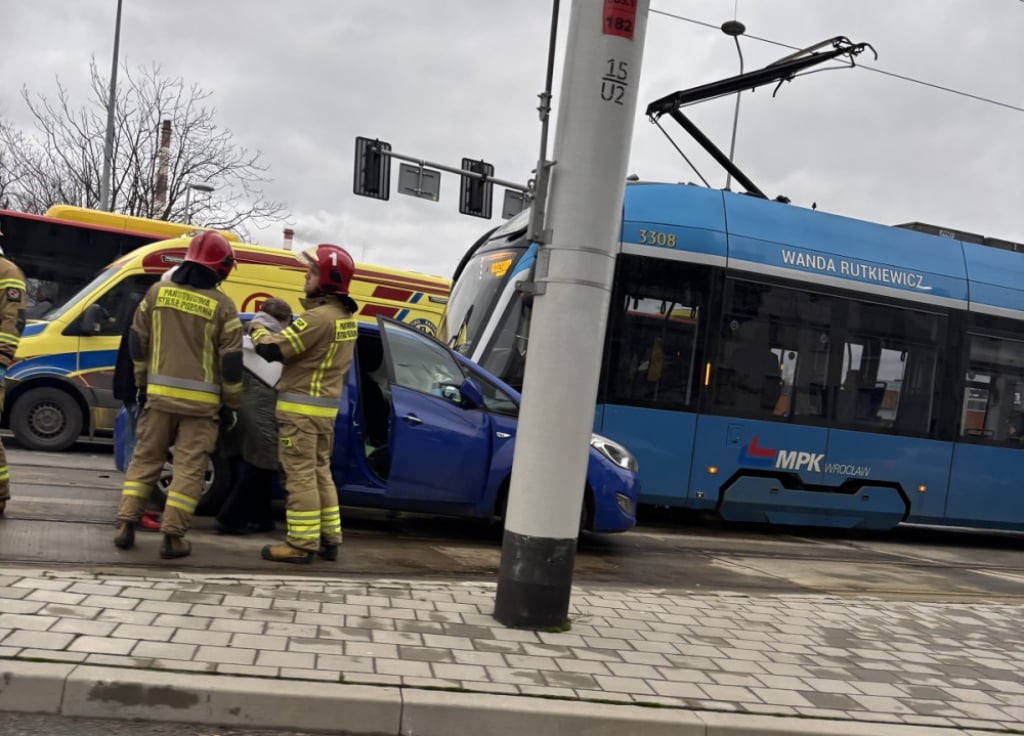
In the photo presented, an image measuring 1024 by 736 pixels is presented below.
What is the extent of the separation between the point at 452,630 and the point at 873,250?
25.9 feet

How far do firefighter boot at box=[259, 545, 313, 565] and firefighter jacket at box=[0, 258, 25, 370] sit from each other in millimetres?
2134

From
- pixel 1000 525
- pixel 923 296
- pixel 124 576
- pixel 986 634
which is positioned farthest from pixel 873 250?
pixel 124 576

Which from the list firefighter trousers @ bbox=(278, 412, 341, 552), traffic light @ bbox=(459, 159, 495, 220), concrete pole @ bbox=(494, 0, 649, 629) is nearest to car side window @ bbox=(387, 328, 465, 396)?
firefighter trousers @ bbox=(278, 412, 341, 552)

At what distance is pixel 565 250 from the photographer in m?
4.73

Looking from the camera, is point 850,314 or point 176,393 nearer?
point 176,393

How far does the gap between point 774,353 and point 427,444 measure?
184 inches

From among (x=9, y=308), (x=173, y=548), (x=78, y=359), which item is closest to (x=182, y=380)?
(x=173, y=548)

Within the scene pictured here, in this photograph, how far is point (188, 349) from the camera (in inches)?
214

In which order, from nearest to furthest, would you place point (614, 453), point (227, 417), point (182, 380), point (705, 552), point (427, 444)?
point (182, 380) < point (227, 417) < point (427, 444) < point (614, 453) < point (705, 552)

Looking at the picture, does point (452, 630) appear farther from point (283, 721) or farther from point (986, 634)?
point (986, 634)

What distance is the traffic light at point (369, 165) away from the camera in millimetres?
17156

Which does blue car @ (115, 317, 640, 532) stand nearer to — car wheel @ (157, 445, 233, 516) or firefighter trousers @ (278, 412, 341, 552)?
car wheel @ (157, 445, 233, 516)

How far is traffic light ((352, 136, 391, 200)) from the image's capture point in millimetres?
17156

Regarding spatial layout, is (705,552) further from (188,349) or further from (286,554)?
(188,349)
